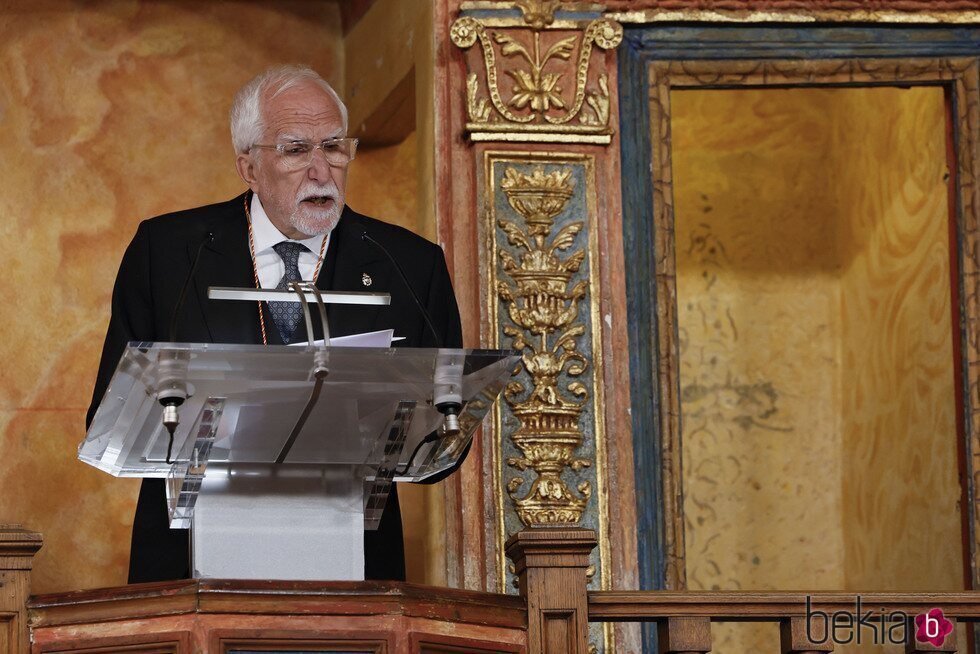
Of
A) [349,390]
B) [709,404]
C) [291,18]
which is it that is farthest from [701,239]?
[349,390]

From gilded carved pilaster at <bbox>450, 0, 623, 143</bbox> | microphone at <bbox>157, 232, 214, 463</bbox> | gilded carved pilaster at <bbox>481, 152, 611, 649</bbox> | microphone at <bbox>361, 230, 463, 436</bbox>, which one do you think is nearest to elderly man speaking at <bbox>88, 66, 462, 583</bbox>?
microphone at <bbox>361, 230, 463, 436</bbox>

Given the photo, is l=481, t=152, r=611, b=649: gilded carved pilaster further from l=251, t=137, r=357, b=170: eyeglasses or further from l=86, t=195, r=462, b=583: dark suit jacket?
l=251, t=137, r=357, b=170: eyeglasses

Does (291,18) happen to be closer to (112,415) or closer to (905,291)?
(905,291)

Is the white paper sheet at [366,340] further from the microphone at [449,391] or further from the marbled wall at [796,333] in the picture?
the marbled wall at [796,333]

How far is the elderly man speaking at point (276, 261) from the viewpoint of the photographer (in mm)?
4461

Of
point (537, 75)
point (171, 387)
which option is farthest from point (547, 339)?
point (171, 387)

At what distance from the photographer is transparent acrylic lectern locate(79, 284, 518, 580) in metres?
3.71

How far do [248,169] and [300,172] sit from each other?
0.72 feet

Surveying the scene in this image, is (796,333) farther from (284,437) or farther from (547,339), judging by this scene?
(284,437)

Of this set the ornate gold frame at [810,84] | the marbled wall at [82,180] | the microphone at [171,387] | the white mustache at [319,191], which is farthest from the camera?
the marbled wall at [82,180]

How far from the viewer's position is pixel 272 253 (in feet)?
15.3

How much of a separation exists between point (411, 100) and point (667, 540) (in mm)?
1818

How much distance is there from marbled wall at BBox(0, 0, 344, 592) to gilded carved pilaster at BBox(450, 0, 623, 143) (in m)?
1.28

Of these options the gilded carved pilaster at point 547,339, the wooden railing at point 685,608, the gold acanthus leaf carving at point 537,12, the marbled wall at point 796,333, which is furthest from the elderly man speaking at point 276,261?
the marbled wall at point 796,333
